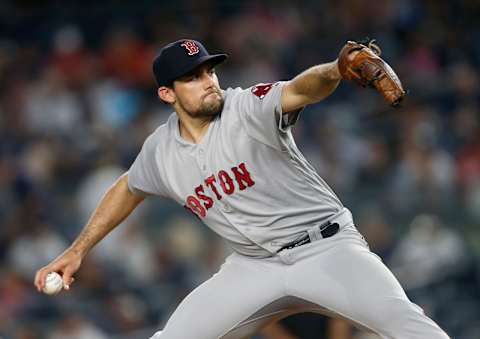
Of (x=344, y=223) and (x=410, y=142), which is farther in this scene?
(x=410, y=142)

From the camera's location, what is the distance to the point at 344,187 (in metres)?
8.94

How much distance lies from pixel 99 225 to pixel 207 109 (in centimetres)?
87

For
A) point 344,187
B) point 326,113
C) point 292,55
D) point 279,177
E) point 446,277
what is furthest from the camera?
point 292,55

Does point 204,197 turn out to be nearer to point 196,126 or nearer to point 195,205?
point 195,205

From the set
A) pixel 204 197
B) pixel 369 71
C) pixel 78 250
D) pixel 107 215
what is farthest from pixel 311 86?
pixel 78 250

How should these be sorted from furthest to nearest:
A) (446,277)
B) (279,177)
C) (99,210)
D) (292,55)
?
1. (292,55)
2. (446,277)
3. (99,210)
4. (279,177)

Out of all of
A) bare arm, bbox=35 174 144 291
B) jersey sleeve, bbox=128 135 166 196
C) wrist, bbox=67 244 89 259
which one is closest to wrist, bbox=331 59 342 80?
jersey sleeve, bbox=128 135 166 196

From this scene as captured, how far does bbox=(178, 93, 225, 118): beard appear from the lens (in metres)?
4.80

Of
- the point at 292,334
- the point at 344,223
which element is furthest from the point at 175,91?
the point at 292,334

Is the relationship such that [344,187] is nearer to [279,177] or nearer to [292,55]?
[292,55]

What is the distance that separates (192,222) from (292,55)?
8.56ft

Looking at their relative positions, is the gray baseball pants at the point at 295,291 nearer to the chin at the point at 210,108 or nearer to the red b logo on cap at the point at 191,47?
the chin at the point at 210,108

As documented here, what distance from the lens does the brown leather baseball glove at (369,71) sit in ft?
13.1

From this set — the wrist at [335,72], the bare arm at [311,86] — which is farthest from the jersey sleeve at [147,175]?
the wrist at [335,72]
